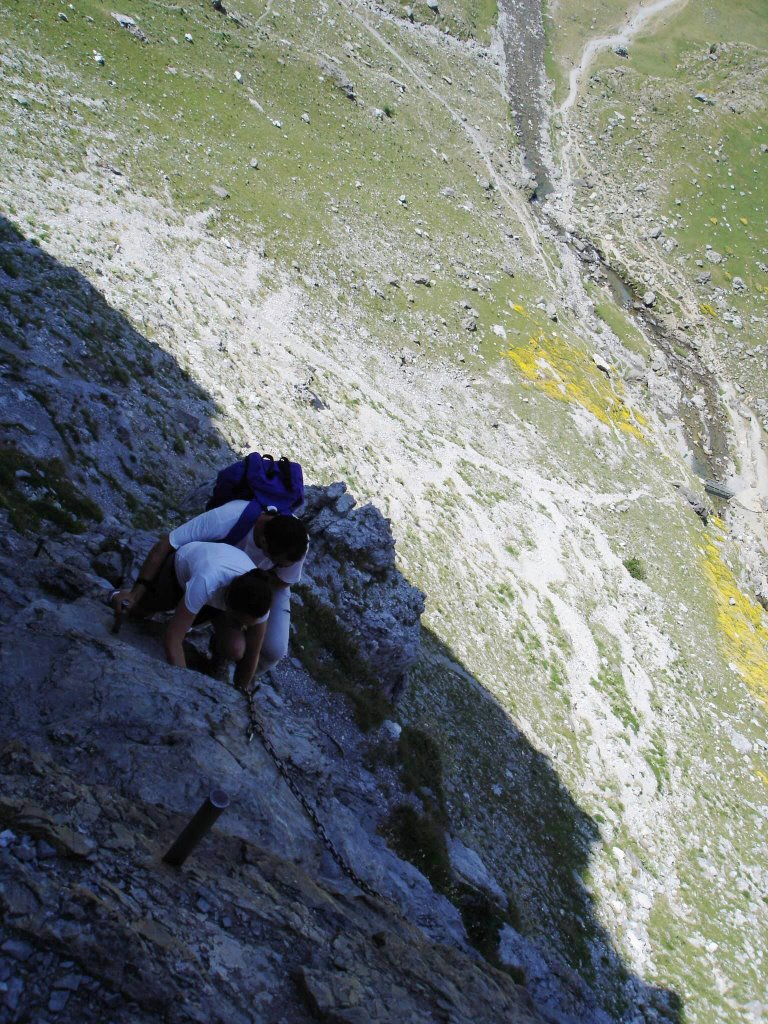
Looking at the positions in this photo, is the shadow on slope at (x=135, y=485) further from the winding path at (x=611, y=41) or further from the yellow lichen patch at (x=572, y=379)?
the winding path at (x=611, y=41)

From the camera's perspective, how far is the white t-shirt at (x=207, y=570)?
26.6ft

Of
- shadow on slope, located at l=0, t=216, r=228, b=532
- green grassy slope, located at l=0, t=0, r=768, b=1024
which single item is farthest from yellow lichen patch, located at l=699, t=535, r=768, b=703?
shadow on slope, located at l=0, t=216, r=228, b=532

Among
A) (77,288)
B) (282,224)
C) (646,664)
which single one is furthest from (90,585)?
(282,224)

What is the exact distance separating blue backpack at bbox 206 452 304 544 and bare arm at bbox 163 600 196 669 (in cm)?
126

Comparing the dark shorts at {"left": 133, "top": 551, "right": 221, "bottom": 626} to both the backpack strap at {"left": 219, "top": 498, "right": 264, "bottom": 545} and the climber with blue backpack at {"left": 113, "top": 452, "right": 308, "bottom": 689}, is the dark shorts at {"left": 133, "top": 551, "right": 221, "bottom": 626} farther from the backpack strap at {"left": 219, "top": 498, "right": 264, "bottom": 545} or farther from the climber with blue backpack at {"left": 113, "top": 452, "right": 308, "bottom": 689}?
the backpack strap at {"left": 219, "top": 498, "right": 264, "bottom": 545}

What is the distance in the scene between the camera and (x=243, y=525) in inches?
356

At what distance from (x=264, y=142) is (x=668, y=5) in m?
90.5

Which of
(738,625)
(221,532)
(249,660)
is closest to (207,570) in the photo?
(221,532)

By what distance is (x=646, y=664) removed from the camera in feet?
96.5

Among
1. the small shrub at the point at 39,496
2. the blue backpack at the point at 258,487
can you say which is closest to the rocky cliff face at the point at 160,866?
the small shrub at the point at 39,496

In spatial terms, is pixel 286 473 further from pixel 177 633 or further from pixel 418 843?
pixel 418 843

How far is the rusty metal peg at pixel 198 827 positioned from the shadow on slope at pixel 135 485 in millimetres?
5014

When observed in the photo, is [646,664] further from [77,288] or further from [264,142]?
[264,142]

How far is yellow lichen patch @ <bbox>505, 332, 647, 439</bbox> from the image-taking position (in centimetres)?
4178
